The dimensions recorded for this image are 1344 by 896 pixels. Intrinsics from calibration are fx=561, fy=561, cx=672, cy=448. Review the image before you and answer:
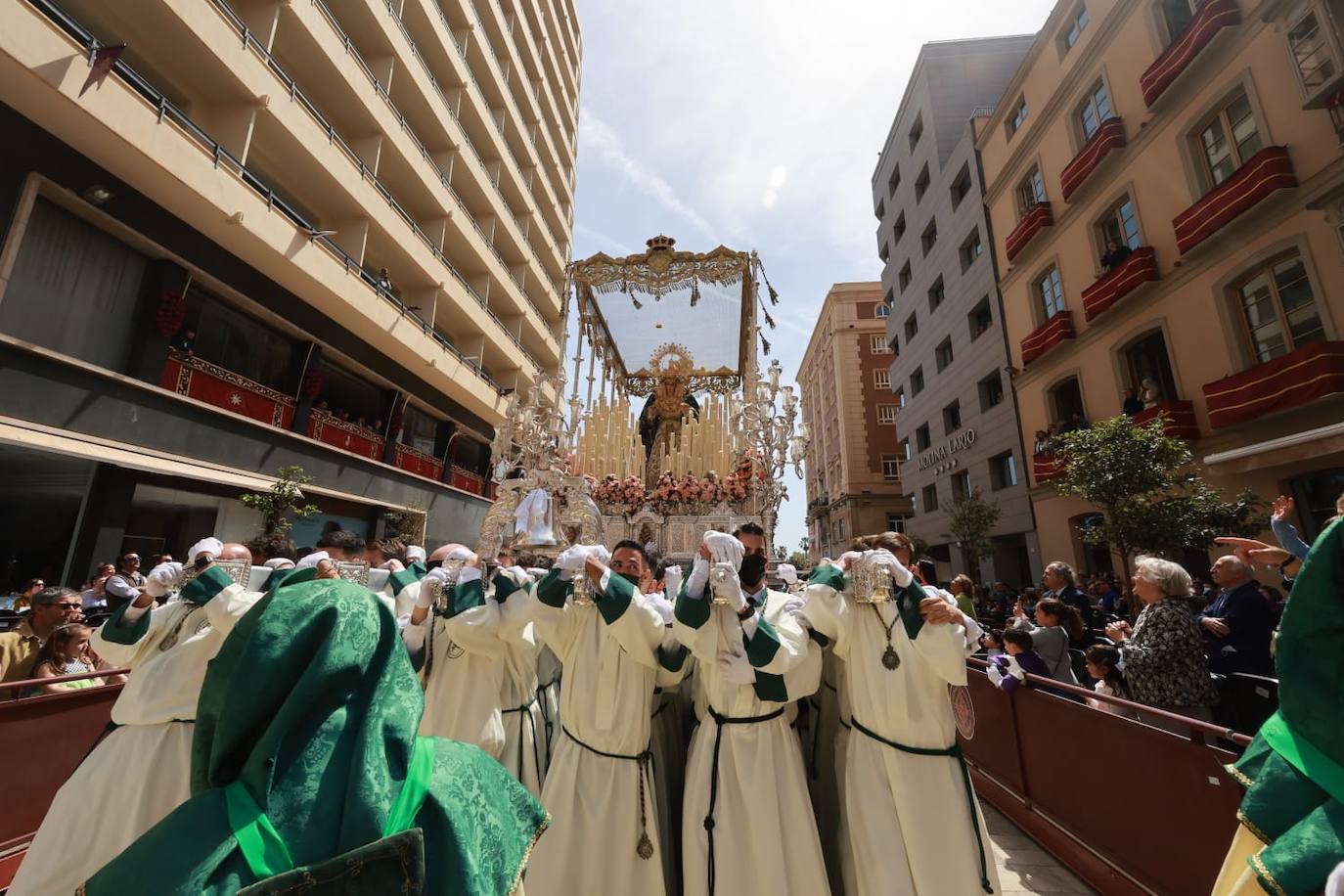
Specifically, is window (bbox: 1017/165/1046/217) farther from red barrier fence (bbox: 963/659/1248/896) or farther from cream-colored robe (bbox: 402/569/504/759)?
cream-colored robe (bbox: 402/569/504/759)

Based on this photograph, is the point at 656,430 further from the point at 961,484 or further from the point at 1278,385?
the point at 961,484

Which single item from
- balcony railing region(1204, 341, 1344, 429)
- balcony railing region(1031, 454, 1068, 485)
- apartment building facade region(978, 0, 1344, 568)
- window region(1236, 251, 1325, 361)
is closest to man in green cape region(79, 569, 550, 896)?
apartment building facade region(978, 0, 1344, 568)

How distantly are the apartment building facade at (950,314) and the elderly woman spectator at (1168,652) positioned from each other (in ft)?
42.1

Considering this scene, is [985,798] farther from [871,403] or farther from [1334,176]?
[871,403]

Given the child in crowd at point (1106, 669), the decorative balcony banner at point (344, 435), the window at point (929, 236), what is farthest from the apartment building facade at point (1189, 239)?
the decorative balcony banner at point (344, 435)

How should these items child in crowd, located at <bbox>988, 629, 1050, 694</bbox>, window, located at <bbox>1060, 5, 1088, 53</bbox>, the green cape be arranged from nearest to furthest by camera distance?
the green cape
child in crowd, located at <bbox>988, 629, 1050, 694</bbox>
window, located at <bbox>1060, 5, 1088, 53</bbox>

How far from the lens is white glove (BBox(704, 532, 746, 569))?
255cm

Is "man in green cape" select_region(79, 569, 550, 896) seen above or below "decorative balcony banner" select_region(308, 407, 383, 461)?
below

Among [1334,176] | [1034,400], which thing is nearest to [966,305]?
[1034,400]

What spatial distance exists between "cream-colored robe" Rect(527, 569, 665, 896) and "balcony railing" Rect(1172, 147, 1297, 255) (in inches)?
466

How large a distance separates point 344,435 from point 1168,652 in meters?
13.9

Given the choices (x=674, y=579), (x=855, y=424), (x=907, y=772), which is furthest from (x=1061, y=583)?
(x=855, y=424)

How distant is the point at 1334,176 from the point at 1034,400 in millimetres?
7304

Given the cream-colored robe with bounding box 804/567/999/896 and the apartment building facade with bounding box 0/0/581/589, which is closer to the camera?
the cream-colored robe with bounding box 804/567/999/896
